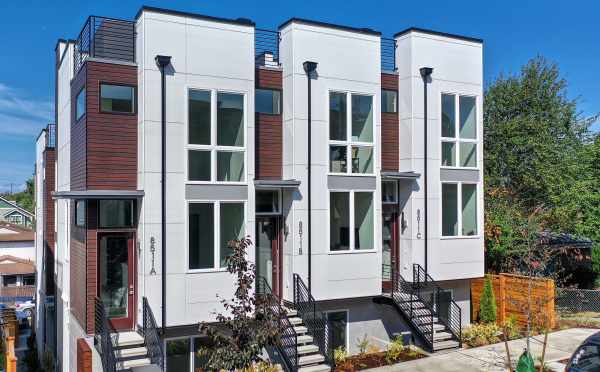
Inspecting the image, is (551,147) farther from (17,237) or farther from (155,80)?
(17,237)

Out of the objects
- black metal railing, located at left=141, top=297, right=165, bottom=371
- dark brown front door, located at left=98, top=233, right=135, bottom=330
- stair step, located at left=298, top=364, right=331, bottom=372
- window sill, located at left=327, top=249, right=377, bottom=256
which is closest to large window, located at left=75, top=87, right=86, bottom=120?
dark brown front door, located at left=98, top=233, right=135, bottom=330

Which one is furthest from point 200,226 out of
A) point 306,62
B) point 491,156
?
point 491,156

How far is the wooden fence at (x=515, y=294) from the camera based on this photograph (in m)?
17.4

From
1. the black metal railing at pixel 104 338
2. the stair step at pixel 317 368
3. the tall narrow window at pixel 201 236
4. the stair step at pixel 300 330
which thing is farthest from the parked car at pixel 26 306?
the stair step at pixel 317 368

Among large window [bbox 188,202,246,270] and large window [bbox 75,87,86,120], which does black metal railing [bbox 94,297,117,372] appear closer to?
large window [bbox 188,202,246,270]

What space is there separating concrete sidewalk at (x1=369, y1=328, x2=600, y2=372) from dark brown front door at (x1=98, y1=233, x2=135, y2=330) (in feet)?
20.6

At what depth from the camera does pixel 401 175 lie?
Answer: 15664 mm

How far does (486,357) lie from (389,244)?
4.06 metres

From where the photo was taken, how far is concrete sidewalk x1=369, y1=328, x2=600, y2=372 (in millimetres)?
13820

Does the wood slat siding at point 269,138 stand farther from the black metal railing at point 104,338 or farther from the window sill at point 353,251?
the black metal railing at point 104,338

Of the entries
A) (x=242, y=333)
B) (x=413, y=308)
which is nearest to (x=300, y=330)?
(x=413, y=308)

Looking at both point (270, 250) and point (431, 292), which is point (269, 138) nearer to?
point (270, 250)

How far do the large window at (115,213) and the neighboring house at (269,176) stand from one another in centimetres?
3

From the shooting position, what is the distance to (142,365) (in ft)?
38.8
